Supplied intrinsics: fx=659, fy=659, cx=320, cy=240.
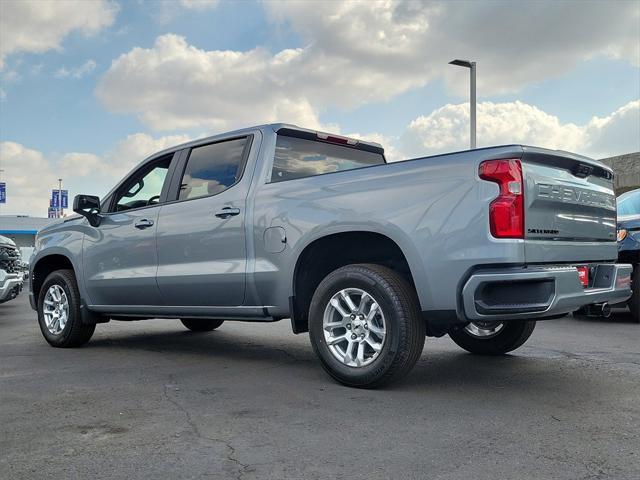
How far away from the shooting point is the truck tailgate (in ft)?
13.4

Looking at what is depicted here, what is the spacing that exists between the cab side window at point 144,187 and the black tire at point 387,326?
245 cm

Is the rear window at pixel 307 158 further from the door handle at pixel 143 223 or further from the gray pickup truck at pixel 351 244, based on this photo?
the door handle at pixel 143 223

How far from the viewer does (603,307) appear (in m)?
4.80

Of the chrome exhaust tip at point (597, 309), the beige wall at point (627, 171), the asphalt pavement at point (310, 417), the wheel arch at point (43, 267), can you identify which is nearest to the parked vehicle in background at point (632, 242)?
the asphalt pavement at point (310, 417)

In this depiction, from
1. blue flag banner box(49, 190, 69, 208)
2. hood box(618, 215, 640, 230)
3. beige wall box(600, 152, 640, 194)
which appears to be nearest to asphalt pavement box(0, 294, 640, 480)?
hood box(618, 215, 640, 230)

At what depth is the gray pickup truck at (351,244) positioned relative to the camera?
404 centimetres

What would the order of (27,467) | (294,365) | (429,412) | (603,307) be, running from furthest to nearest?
(294,365)
(603,307)
(429,412)
(27,467)

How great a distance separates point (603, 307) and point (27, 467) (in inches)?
153

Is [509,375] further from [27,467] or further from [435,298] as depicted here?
[27,467]

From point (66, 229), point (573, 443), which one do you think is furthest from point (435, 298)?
point (66, 229)

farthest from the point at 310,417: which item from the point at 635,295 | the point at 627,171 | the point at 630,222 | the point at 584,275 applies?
the point at 627,171

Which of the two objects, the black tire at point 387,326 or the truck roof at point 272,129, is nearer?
the black tire at point 387,326

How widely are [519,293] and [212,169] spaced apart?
119 inches

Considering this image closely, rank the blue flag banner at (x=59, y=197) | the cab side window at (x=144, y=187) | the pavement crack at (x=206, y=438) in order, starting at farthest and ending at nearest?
the blue flag banner at (x=59, y=197), the cab side window at (x=144, y=187), the pavement crack at (x=206, y=438)
